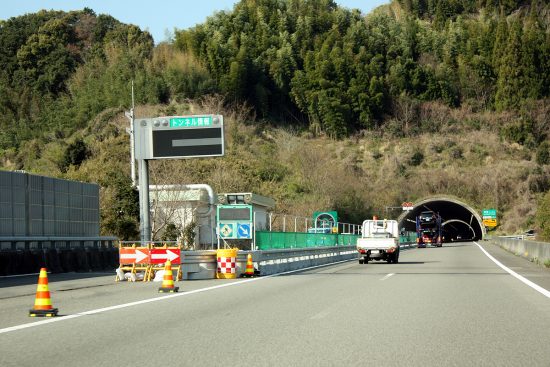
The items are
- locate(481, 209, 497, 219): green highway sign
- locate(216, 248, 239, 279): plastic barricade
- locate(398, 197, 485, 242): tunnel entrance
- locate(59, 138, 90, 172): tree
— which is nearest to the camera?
locate(216, 248, 239, 279): plastic barricade

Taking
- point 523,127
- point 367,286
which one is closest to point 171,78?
point 523,127

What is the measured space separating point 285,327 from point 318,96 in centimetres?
9885

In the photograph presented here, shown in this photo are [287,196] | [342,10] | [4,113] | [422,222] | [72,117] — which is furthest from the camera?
[342,10]

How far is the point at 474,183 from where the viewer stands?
9794 centimetres

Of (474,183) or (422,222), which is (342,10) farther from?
(422,222)

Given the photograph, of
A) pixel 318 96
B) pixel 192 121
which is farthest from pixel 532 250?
pixel 318 96

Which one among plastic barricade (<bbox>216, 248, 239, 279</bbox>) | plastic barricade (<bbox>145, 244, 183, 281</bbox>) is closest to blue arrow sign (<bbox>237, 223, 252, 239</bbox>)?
plastic barricade (<bbox>216, 248, 239, 279</bbox>)

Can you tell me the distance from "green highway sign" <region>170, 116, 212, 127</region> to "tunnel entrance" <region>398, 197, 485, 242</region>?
64.3 m

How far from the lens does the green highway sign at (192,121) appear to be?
110ft

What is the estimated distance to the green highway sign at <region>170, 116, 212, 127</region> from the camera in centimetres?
3366

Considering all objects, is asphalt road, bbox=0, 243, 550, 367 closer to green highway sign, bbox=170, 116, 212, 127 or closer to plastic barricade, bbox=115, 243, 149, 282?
plastic barricade, bbox=115, 243, 149, 282

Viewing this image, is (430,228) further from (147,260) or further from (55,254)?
(147,260)

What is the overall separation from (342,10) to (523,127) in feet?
124

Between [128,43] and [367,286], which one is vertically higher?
[128,43]
